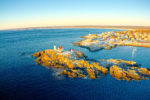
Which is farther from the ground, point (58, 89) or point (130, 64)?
point (130, 64)

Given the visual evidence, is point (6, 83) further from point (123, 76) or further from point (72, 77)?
point (123, 76)

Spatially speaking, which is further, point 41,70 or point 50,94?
point 41,70

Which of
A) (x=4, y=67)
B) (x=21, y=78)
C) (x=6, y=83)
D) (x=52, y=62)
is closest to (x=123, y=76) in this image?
(x=52, y=62)

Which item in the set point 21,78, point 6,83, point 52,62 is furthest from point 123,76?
point 6,83

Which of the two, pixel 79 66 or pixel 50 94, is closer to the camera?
pixel 50 94

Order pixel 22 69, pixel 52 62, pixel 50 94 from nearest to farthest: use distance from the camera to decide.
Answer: pixel 50 94 → pixel 22 69 → pixel 52 62

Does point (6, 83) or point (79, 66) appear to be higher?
point (79, 66)

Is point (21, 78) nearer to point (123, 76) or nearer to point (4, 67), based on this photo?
point (4, 67)

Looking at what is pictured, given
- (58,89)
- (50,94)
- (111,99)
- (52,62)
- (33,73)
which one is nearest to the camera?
(111,99)

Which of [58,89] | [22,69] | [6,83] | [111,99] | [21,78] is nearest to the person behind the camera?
[111,99]
